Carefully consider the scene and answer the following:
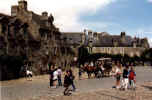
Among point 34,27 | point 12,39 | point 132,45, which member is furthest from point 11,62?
point 132,45

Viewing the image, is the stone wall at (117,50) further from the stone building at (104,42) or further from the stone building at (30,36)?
the stone building at (30,36)

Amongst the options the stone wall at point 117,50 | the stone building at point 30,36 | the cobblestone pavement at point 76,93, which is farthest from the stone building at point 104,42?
the cobblestone pavement at point 76,93

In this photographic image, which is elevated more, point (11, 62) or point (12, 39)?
point (12, 39)

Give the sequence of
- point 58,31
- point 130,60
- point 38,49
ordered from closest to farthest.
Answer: point 38,49
point 58,31
point 130,60

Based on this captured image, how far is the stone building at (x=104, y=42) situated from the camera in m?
75.6

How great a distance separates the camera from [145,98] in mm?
12516

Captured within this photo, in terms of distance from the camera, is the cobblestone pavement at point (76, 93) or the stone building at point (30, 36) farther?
the stone building at point (30, 36)

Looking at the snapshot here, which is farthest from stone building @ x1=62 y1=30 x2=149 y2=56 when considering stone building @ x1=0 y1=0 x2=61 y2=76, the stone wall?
stone building @ x1=0 y1=0 x2=61 y2=76

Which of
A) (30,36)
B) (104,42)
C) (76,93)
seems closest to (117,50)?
(104,42)

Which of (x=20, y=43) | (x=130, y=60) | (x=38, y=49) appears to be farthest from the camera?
(x=130, y=60)

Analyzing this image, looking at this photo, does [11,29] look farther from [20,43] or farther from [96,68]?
[96,68]

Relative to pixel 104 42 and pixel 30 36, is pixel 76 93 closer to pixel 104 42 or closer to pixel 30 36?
pixel 30 36

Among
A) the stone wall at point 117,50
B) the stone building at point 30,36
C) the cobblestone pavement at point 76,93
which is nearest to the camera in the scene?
the cobblestone pavement at point 76,93

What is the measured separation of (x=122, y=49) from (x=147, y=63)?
34.5 feet
